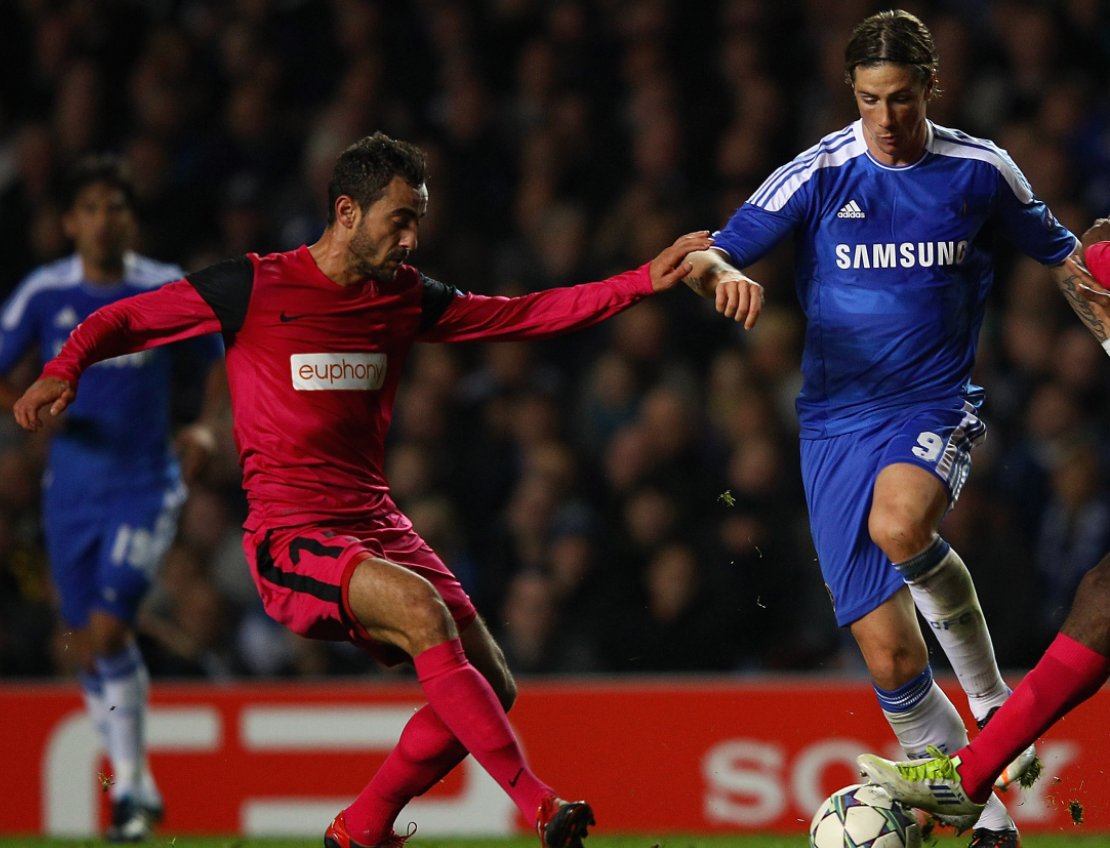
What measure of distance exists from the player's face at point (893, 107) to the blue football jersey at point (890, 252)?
0.07 m

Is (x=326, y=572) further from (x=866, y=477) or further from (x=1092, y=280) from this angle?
(x=1092, y=280)

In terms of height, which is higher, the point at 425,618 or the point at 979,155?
the point at 979,155

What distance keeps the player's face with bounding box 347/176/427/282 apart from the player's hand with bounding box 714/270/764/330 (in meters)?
0.86

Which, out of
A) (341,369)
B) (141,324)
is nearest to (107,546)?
(141,324)

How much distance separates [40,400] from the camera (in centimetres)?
453

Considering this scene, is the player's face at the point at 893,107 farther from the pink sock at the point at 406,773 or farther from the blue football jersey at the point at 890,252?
the pink sock at the point at 406,773

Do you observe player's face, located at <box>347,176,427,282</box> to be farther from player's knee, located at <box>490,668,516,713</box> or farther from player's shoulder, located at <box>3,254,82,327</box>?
player's shoulder, located at <box>3,254,82,327</box>

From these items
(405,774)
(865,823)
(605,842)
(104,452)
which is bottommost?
(605,842)

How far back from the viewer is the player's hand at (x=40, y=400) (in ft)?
14.8

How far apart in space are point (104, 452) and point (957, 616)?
3648mm

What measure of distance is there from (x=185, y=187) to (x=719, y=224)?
3.00m

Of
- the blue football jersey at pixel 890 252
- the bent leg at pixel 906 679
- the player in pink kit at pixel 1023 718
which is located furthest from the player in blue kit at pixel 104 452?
the player in pink kit at pixel 1023 718

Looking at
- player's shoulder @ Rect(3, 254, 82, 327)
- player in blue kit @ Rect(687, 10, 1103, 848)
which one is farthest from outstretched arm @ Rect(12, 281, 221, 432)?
player's shoulder @ Rect(3, 254, 82, 327)

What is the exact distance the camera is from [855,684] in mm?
6758
